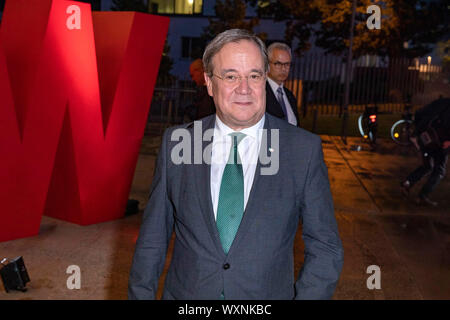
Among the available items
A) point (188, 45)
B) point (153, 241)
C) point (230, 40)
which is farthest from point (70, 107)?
point (188, 45)

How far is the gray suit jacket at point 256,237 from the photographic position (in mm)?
2307

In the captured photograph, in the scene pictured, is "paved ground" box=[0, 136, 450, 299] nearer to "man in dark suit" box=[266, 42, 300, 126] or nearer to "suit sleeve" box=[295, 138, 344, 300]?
"man in dark suit" box=[266, 42, 300, 126]

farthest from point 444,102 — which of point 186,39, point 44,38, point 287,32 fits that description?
point 186,39

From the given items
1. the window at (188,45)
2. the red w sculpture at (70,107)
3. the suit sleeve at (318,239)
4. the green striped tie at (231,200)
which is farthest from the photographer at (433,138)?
the window at (188,45)

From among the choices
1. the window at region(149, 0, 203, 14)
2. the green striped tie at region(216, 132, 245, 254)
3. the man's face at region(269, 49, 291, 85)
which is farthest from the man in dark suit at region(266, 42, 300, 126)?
the window at region(149, 0, 203, 14)

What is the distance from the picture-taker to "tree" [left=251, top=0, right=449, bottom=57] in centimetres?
2589

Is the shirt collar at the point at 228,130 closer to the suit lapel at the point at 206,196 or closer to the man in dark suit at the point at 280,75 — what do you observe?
the suit lapel at the point at 206,196

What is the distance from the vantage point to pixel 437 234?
771 centimetres

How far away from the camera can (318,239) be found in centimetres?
241

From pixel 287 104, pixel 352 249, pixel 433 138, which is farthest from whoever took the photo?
pixel 433 138

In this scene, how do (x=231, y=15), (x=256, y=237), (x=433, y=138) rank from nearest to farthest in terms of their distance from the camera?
(x=256, y=237)
(x=433, y=138)
(x=231, y=15)

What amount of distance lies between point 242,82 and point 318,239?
28.0 inches

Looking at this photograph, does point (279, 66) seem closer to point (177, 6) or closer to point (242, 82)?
point (242, 82)
